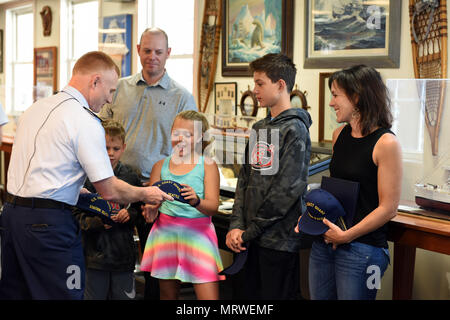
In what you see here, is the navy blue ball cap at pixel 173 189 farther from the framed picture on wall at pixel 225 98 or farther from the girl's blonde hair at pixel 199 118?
the framed picture on wall at pixel 225 98

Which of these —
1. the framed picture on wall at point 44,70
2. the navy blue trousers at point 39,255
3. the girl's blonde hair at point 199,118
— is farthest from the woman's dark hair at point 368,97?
the framed picture on wall at point 44,70

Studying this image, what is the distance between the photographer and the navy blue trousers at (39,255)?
Result: 267cm

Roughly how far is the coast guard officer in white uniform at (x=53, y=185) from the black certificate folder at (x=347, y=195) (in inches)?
40.6

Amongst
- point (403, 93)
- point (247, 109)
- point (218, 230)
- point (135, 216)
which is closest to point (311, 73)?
point (247, 109)

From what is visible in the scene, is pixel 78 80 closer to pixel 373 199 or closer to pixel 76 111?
pixel 76 111

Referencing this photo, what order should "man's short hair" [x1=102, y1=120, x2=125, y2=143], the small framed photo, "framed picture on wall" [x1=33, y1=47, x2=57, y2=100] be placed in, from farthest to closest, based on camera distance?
"framed picture on wall" [x1=33, y1=47, x2=57, y2=100]
the small framed photo
"man's short hair" [x1=102, y1=120, x2=125, y2=143]

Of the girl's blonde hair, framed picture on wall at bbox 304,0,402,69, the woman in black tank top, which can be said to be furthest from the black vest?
framed picture on wall at bbox 304,0,402,69

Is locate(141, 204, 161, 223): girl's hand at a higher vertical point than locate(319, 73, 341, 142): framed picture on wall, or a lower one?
lower

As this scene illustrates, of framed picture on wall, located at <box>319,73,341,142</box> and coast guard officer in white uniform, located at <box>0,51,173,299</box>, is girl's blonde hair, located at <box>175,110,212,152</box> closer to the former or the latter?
coast guard officer in white uniform, located at <box>0,51,173,299</box>

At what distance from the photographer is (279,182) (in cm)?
289

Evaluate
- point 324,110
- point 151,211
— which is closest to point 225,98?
point 324,110

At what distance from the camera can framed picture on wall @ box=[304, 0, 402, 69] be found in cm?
433

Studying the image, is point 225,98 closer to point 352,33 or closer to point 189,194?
point 352,33

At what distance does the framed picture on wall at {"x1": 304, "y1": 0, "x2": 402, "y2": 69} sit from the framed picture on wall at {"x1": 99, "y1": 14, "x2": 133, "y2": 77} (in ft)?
11.6
